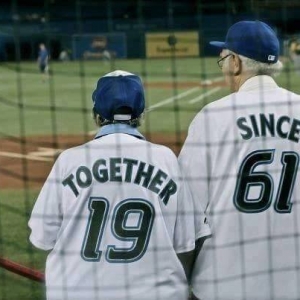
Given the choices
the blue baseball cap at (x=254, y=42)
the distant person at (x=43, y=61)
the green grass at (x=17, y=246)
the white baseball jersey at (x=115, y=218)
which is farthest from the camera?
the distant person at (x=43, y=61)

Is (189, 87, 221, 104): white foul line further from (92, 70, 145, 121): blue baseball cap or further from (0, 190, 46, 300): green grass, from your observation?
(92, 70, 145, 121): blue baseball cap

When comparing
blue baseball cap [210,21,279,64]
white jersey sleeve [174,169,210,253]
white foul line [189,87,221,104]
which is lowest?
white foul line [189,87,221,104]

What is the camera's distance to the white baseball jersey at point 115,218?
9.07 ft

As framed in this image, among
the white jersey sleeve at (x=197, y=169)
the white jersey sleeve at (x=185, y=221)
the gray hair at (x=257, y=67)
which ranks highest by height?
the gray hair at (x=257, y=67)

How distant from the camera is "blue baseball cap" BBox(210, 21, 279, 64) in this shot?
304 cm

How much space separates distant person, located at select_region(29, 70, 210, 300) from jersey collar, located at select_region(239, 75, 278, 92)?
41 cm

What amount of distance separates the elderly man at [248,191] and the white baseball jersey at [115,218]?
0.13 m

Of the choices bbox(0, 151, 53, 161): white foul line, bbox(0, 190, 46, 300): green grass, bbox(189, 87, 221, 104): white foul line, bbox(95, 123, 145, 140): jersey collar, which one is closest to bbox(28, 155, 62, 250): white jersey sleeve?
bbox(95, 123, 145, 140): jersey collar

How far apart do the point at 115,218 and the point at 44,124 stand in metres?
11.5

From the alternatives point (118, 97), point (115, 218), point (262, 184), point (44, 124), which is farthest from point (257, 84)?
point (44, 124)

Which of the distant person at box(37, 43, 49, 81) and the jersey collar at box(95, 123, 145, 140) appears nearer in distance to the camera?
the jersey collar at box(95, 123, 145, 140)

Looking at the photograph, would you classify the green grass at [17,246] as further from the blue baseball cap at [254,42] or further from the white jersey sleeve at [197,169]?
the blue baseball cap at [254,42]

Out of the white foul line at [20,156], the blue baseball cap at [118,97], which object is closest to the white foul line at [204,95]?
the white foul line at [20,156]

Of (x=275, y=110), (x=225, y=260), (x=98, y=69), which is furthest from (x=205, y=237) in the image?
(x=98, y=69)
